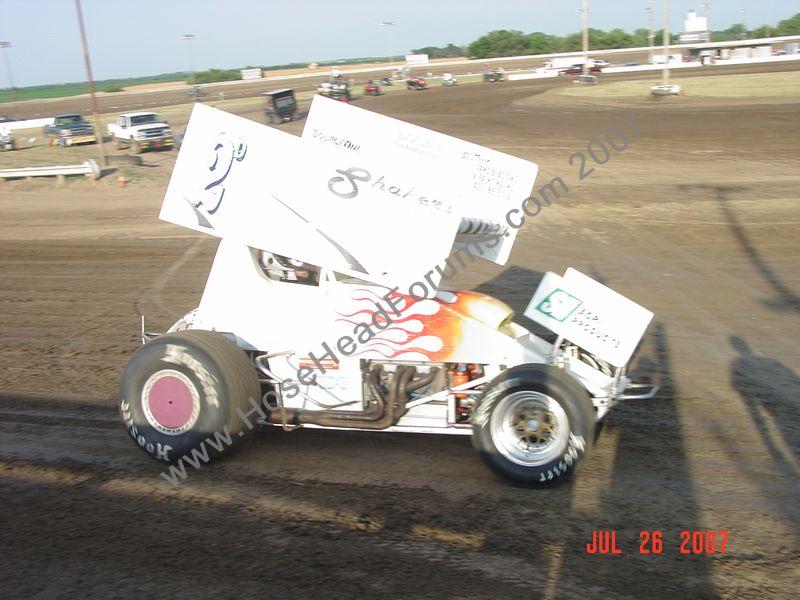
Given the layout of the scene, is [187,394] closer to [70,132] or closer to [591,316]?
[591,316]

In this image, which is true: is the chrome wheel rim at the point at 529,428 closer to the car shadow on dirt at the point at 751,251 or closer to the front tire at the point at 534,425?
the front tire at the point at 534,425

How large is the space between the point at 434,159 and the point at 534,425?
2109 mm

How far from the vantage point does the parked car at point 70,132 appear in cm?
3588

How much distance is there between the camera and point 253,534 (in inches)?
203

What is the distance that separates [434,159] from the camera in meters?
5.66

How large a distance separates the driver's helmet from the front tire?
1.76m

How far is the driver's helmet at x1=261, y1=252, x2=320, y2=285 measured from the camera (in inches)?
249

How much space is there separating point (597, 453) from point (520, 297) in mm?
5210

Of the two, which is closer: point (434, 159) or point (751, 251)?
point (434, 159)

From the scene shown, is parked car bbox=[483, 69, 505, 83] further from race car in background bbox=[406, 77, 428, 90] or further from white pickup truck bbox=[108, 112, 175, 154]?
white pickup truck bbox=[108, 112, 175, 154]

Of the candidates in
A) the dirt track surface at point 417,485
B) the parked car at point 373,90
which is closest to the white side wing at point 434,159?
the dirt track surface at point 417,485

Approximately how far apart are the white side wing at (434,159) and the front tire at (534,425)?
4.31ft
